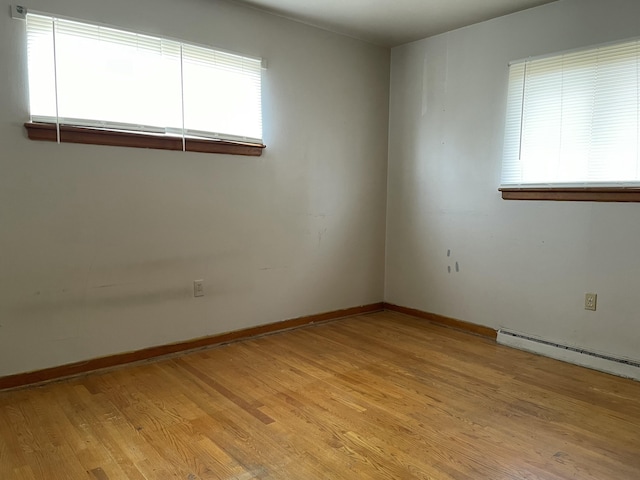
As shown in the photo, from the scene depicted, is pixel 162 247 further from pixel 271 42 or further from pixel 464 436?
pixel 464 436

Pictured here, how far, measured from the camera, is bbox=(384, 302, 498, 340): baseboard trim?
3.50 meters

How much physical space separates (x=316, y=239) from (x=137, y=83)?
5.72 ft

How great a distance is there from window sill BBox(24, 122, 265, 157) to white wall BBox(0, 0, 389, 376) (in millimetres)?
47

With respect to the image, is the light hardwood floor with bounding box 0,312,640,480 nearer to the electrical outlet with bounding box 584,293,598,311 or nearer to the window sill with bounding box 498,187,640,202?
the electrical outlet with bounding box 584,293,598,311

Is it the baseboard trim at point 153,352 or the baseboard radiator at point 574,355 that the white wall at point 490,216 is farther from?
the baseboard trim at point 153,352

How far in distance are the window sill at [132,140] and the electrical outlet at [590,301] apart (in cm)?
241

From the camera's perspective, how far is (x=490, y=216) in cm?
344

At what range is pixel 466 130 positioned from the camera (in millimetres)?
3566

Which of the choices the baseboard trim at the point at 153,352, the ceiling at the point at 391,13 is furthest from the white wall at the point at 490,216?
the baseboard trim at the point at 153,352

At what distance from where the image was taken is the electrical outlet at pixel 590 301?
115 inches

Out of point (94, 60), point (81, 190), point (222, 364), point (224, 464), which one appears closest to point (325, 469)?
point (224, 464)

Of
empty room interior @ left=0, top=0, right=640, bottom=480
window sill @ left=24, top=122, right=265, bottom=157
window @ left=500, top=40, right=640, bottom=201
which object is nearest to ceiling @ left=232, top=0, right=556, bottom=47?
empty room interior @ left=0, top=0, right=640, bottom=480

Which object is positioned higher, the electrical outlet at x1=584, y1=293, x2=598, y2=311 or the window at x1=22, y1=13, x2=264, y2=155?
the window at x1=22, y1=13, x2=264, y2=155

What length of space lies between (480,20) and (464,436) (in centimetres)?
290
